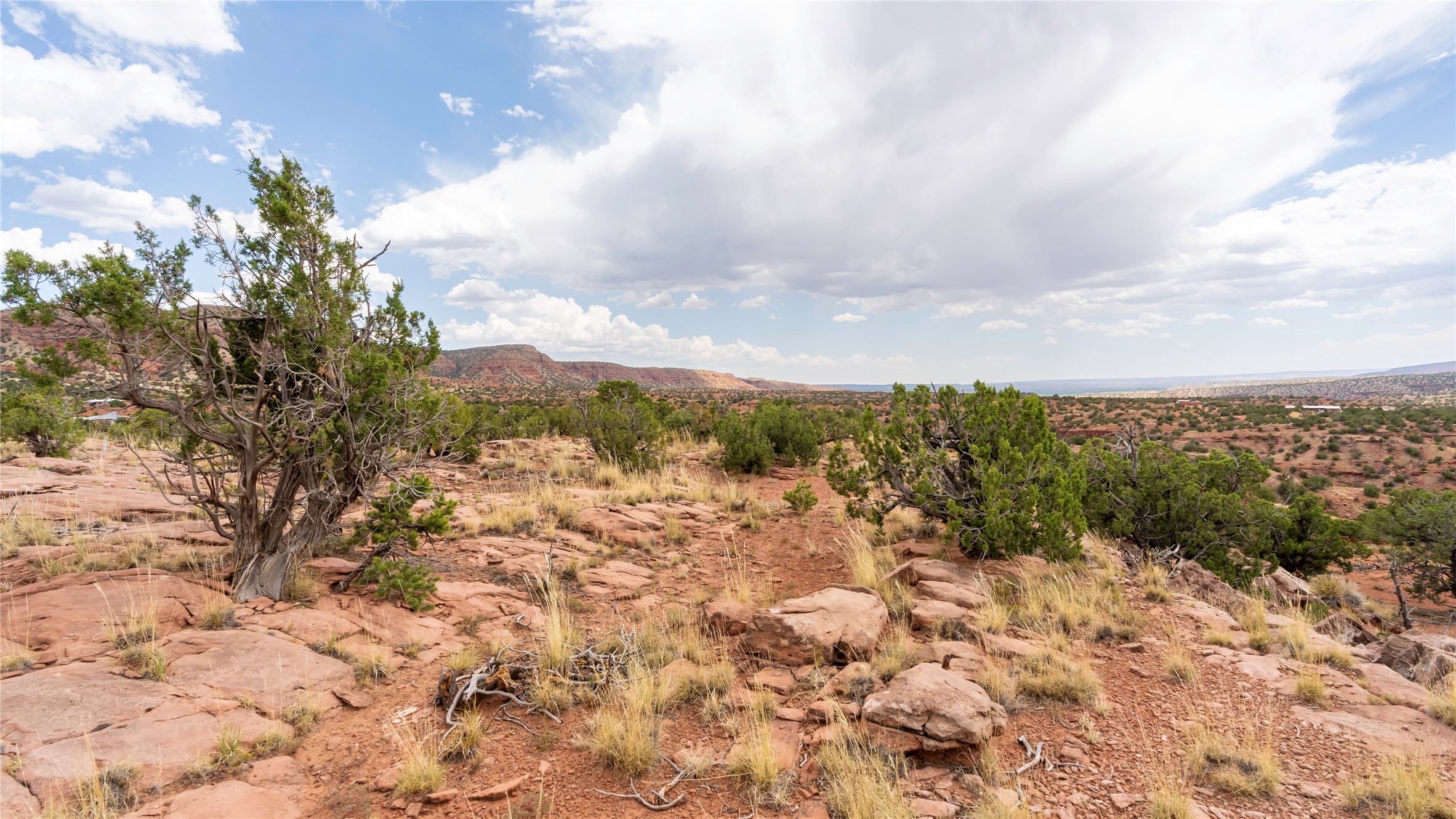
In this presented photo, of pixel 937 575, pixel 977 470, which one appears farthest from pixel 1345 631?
pixel 937 575

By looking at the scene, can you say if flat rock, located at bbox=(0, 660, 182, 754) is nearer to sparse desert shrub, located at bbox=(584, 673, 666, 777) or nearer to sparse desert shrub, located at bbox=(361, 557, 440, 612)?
sparse desert shrub, located at bbox=(361, 557, 440, 612)

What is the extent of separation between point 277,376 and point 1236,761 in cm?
879

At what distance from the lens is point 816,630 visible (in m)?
5.32

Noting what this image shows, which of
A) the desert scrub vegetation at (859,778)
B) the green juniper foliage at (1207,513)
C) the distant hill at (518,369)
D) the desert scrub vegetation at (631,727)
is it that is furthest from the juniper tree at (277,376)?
the distant hill at (518,369)

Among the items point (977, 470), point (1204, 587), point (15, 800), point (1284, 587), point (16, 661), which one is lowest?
point (1284, 587)

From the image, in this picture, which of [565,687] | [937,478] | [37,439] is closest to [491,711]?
[565,687]

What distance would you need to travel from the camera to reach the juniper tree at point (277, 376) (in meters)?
5.23

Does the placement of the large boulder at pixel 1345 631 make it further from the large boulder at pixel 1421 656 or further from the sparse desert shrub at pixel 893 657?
the sparse desert shrub at pixel 893 657

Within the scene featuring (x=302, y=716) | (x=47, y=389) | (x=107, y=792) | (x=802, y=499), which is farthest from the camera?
(x=802, y=499)

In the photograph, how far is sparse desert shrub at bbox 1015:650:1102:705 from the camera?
4477mm

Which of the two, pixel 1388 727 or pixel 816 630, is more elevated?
A: pixel 816 630

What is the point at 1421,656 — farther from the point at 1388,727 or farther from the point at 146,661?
the point at 146,661

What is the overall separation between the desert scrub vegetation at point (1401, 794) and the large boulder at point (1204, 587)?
362 centimetres

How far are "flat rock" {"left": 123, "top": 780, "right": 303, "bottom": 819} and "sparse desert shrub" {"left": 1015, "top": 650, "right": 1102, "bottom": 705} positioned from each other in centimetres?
515
